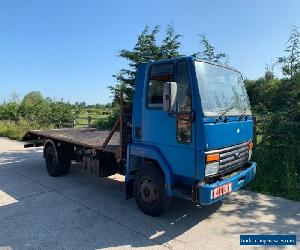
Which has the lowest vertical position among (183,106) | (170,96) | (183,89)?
(183,106)

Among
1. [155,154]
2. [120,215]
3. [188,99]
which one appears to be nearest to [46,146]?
[120,215]

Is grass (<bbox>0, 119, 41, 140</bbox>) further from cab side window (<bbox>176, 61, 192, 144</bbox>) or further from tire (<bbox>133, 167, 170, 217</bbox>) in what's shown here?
cab side window (<bbox>176, 61, 192, 144</bbox>)

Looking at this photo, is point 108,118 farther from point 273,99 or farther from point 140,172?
point 140,172

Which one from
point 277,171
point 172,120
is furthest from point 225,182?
point 277,171

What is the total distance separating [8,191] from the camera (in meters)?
6.75

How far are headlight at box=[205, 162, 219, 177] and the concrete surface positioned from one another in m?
0.93

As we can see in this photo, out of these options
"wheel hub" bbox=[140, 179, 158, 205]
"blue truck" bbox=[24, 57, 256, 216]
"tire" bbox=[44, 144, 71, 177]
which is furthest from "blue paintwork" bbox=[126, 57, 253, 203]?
"tire" bbox=[44, 144, 71, 177]

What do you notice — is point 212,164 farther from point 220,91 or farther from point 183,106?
point 220,91

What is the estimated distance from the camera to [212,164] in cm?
437

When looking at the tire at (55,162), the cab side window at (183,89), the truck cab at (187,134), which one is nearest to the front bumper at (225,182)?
the truck cab at (187,134)

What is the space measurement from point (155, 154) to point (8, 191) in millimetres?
3927

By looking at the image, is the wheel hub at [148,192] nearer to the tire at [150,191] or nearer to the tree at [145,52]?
the tire at [150,191]

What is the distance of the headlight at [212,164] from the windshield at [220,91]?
1.97ft

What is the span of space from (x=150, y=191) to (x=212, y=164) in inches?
48.4
